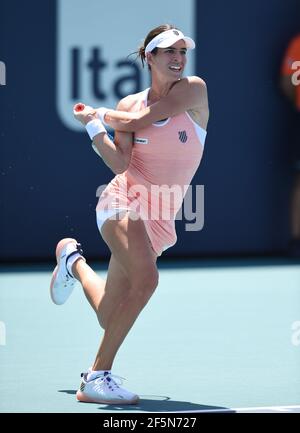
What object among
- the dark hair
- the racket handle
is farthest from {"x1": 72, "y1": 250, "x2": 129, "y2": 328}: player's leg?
the dark hair

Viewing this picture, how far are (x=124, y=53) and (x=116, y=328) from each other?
4.79 meters

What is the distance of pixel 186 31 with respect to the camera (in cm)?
958

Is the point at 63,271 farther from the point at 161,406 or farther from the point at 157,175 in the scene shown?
the point at 161,406

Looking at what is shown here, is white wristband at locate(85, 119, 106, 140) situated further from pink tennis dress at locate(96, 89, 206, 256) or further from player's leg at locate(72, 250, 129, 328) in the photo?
player's leg at locate(72, 250, 129, 328)

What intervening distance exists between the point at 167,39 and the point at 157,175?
0.57 meters

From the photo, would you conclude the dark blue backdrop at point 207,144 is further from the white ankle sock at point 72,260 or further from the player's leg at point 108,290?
the player's leg at point 108,290

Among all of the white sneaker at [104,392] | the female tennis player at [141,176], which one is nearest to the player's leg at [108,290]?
the female tennis player at [141,176]

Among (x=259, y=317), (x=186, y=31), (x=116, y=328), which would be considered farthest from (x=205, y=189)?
(x=116, y=328)

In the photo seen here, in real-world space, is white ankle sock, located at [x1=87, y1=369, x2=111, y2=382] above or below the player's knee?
below

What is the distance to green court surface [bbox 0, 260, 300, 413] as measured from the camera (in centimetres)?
489

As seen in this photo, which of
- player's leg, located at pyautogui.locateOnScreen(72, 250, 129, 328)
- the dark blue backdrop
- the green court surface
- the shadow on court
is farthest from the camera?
the dark blue backdrop

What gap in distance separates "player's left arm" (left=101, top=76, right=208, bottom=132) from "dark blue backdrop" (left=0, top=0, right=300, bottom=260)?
13.6ft
